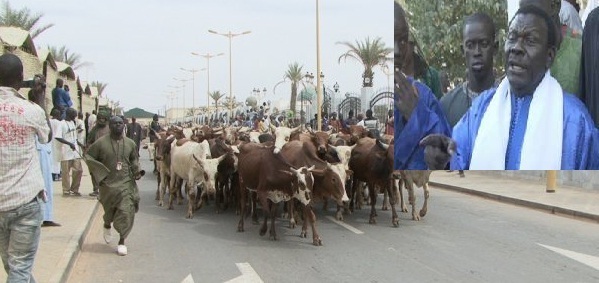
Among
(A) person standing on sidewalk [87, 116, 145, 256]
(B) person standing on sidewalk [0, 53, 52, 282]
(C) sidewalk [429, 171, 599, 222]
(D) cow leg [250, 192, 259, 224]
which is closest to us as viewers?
(B) person standing on sidewalk [0, 53, 52, 282]

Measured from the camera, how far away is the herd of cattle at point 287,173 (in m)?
9.87

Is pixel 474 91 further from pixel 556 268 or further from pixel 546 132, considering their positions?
pixel 556 268

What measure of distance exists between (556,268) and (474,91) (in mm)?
2537

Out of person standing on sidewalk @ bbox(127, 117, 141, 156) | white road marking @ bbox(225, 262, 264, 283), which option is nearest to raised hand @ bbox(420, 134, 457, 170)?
white road marking @ bbox(225, 262, 264, 283)

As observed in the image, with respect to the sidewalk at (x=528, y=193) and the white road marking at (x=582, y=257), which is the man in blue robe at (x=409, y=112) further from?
the sidewalk at (x=528, y=193)

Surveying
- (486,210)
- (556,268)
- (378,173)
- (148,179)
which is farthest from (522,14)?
(148,179)

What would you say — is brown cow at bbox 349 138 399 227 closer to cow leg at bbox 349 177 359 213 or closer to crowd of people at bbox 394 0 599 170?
cow leg at bbox 349 177 359 213

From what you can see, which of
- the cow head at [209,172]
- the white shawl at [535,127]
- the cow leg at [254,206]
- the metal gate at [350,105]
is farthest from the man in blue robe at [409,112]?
the metal gate at [350,105]

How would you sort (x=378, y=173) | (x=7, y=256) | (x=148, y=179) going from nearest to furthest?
(x=7, y=256) → (x=378, y=173) → (x=148, y=179)

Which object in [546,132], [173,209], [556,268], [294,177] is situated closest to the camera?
[546,132]

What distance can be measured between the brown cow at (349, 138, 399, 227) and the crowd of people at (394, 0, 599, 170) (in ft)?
13.3

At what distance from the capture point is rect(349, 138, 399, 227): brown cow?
11461mm

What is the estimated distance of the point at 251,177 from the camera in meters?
10.5

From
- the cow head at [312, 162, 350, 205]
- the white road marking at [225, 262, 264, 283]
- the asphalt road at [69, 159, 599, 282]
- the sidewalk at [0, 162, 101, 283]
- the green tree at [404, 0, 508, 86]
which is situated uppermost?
the green tree at [404, 0, 508, 86]
